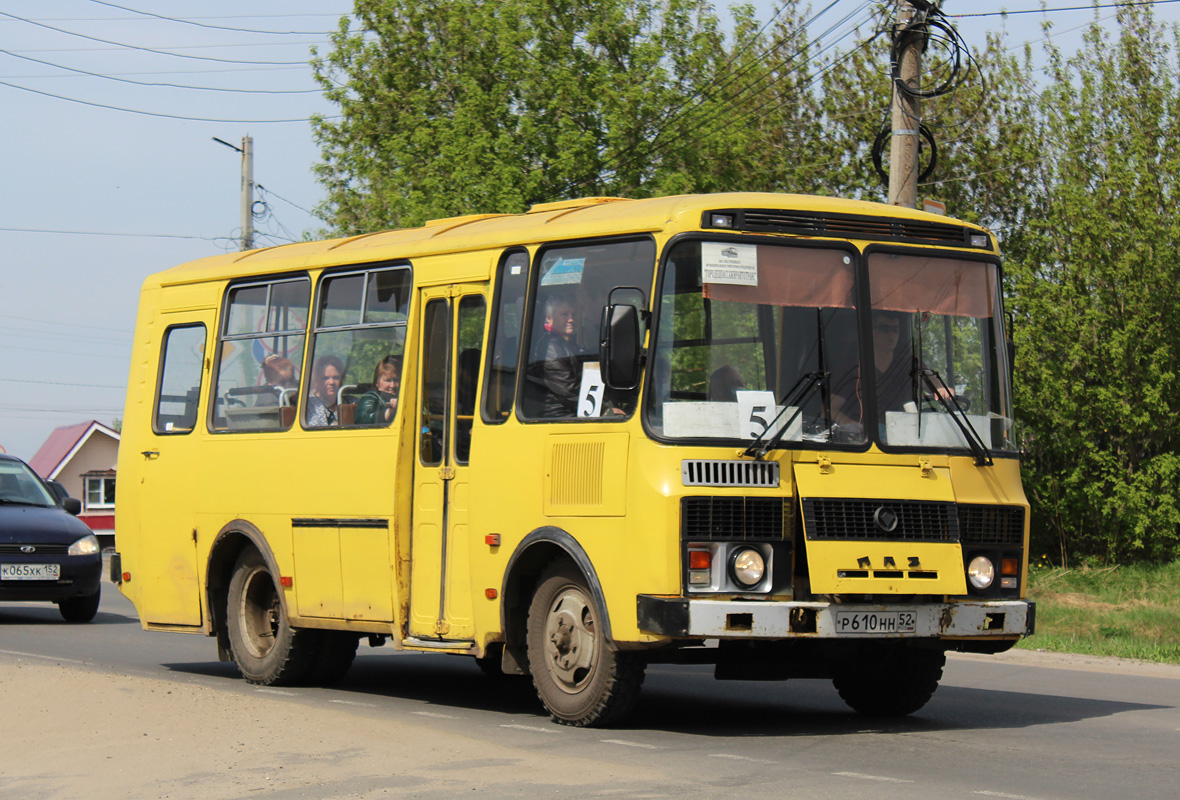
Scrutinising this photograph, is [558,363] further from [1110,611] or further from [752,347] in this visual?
[1110,611]

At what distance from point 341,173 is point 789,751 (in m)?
27.0

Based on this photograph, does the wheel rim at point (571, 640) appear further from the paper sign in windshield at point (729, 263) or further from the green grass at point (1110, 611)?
the green grass at point (1110, 611)

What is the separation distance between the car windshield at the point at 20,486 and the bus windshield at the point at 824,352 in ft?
41.2

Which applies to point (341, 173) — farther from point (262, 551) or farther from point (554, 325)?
point (554, 325)

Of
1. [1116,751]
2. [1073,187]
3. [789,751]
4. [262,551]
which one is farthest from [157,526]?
[1073,187]

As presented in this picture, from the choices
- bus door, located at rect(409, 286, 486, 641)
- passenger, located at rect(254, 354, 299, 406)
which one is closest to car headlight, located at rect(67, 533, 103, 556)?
passenger, located at rect(254, 354, 299, 406)

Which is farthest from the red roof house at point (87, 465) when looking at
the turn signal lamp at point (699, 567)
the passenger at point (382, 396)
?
the turn signal lamp at point (699, 567)

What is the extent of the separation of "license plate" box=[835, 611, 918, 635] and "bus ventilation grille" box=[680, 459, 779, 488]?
82 cm

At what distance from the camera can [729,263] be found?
965 cm

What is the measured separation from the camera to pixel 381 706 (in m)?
11.5

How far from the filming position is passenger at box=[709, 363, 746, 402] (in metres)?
9.52

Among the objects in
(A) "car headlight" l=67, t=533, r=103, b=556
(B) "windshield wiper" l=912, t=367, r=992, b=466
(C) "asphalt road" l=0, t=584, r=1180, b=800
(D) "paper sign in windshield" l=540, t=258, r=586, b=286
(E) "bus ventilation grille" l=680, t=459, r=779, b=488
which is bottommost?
(C) "asphalt road" l=0, t=584, r=1180, b=800

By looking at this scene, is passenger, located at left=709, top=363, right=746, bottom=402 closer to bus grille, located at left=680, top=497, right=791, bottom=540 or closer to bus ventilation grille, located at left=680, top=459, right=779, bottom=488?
bus ventilation grille, located at left=680, top=459, right=779, bottom=488

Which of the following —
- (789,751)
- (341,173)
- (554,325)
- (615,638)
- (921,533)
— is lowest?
(789,751)
